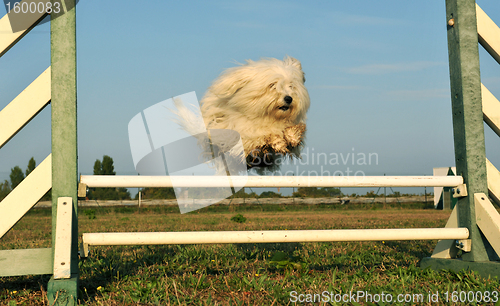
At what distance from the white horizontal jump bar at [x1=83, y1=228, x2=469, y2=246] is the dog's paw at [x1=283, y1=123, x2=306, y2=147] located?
131cm

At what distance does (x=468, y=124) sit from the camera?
260cm

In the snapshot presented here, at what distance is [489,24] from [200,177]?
228 centimetres

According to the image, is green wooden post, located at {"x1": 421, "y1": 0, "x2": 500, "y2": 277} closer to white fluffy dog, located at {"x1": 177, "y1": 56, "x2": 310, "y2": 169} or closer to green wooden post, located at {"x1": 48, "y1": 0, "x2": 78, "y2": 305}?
white fluffy dog, located at {"x1": 177, "y1": 56, "x2": 310, "y2": 169}

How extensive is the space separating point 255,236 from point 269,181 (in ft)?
1.11

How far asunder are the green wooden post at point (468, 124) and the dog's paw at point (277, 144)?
139 centimetres

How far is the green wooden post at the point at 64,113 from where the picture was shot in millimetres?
2146

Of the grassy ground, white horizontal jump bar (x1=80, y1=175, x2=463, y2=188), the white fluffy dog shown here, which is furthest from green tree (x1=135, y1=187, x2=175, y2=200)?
white horizontal jump bar (x1=80, y1=175, x2=463, y2=188)

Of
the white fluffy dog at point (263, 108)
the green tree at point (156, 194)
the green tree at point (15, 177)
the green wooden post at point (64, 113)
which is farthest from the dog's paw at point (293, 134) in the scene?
the green tree at point (156, 194)

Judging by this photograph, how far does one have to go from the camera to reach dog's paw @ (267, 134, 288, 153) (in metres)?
3.51

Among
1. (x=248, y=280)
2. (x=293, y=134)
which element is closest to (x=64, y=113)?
(x=248, y=280)

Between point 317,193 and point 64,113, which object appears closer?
point 64,113

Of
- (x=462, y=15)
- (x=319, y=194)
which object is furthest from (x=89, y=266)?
(x=319, y=194)

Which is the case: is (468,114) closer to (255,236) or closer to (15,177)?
(255,236)

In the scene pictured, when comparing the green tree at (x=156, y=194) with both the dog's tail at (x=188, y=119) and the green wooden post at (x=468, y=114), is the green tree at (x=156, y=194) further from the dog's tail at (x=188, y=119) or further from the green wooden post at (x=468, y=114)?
the green wooden post at (x=468, y=114)
